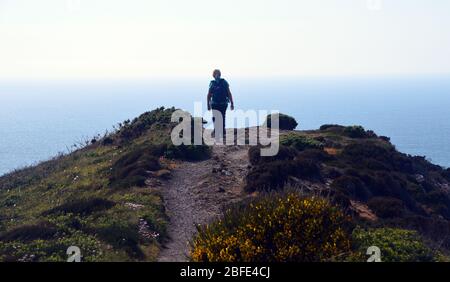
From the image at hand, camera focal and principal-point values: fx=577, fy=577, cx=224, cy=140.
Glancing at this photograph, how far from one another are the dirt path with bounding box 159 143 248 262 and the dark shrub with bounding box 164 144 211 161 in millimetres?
480

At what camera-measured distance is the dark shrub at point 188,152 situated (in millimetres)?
23609

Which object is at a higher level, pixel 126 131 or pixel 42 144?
pixel 126 131

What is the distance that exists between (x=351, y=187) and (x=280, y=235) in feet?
33.8

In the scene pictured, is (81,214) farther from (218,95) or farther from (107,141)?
(107,141)

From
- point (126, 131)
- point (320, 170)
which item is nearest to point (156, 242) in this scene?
point (320, 170)

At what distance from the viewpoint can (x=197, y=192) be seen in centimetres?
1853

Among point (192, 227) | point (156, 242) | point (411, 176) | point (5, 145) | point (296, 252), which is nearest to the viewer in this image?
point (296, 252)

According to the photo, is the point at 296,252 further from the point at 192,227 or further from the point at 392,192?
the point at 392,192

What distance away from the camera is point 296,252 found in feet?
32.7

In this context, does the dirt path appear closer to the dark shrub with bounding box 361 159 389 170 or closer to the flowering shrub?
the flowering shrub

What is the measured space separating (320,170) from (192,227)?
25.6 ft

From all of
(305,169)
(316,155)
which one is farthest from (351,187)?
(316,155)

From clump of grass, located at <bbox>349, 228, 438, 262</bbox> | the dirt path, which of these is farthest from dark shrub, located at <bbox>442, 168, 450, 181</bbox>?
clump of grass, located at <bbox>349, 228, 438, 262</bbox>

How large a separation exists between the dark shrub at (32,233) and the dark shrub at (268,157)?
30.8 ft
